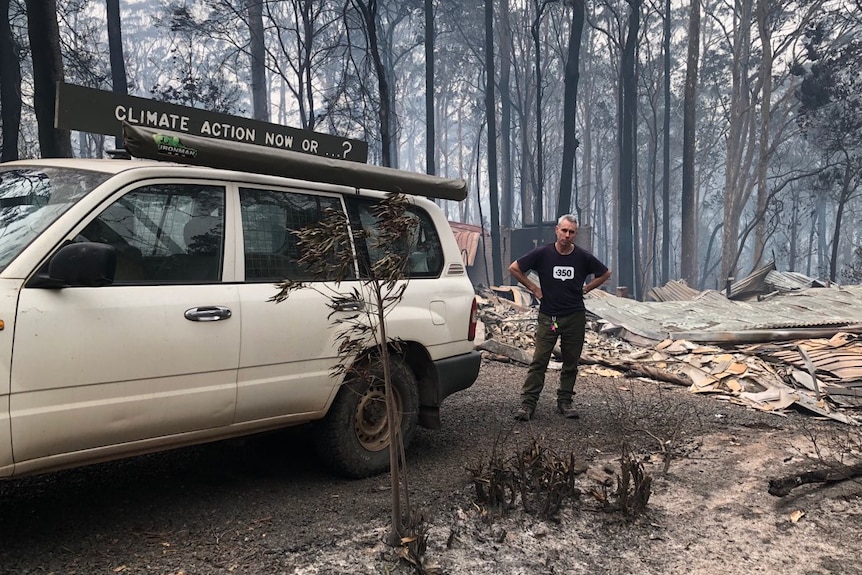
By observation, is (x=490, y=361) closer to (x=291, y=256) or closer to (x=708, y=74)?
(x=291, y=256)

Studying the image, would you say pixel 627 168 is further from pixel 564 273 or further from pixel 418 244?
pixel 418 244

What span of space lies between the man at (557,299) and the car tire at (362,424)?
1.89 metres

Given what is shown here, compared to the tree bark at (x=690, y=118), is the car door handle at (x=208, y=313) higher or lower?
lower

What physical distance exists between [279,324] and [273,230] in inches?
24.6

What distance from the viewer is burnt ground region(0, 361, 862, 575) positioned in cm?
328

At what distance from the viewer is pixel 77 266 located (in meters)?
2.91

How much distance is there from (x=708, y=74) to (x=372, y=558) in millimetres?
46860

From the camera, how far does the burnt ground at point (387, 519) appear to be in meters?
3.28

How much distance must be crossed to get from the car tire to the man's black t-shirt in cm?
210

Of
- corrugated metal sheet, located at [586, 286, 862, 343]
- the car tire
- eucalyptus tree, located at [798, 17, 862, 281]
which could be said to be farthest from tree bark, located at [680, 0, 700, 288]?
the car tire

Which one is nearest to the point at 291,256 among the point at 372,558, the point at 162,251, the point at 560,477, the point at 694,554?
the point at 162,251

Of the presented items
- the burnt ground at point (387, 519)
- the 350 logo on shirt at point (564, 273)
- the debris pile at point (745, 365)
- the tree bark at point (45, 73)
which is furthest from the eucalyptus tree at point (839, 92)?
the tree bark at point (45, 73)

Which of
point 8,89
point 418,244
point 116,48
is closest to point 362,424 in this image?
point 418,244

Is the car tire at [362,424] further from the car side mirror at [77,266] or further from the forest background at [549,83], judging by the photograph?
the forest background at [549,83]
